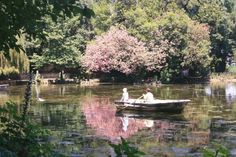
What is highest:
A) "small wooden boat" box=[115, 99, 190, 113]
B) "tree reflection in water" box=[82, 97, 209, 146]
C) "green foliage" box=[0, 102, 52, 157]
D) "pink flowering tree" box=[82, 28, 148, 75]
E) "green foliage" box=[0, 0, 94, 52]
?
"pink flowering tree" box=[82, 28, 148, 75]

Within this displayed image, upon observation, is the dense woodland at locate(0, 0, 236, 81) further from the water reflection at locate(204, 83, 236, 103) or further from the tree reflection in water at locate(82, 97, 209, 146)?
the tree reflection in water at locate(82, 97, 209, 146)

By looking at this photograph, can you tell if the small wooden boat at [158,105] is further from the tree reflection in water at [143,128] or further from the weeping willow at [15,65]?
the weeping willow at [15,65]

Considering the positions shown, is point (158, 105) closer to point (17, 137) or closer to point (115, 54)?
point (17, 137)

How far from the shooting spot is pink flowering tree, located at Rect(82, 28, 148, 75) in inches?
2007

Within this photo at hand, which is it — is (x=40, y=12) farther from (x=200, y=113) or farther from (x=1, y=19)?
(x=200, y=113)

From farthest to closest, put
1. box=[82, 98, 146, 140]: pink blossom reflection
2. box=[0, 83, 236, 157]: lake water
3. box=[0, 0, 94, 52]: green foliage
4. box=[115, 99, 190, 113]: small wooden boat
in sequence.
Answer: box=[115, 99, 190, 113]: small wooden boat
box=[82, 98, 146, 140]: pink blossom reflection
box=[0, 83, 236, 157]: lake water
box=[0, 0, 94, 52]: green foliage

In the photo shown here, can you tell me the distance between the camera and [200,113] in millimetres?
24078

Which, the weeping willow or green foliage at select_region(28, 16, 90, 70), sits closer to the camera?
the weeping willow

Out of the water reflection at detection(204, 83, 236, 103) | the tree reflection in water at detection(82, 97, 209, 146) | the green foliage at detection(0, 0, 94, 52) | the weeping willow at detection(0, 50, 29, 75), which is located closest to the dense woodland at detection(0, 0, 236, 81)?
the weeping willow at detection(0, 50, 29, 75)

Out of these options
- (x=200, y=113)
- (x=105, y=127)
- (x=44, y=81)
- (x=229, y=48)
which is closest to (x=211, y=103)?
(x=200, y=113)

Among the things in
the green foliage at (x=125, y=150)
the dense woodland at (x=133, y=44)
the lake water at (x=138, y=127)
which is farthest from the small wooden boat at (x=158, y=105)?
the dense woodland at (x=133, y=44)

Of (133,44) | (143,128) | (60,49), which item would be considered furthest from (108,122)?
(60,49)

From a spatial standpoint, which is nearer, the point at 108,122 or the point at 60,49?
the point at 108,122

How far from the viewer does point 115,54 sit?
2024 inches
